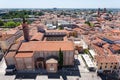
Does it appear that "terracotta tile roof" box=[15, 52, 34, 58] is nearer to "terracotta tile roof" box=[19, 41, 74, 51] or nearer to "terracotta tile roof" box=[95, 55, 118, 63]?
"terracotta tile roof" box=[19, 41, 74, 51]

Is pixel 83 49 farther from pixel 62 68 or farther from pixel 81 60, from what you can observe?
pixel 62 68

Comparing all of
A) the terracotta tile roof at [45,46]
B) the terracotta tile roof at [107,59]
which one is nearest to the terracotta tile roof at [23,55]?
the terracotta tile roof at [45,46]

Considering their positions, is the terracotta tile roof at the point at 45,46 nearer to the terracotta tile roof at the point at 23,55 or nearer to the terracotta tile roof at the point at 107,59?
the terracotta tile roof at the point at 23,55

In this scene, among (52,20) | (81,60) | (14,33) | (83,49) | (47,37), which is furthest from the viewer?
(52,20)

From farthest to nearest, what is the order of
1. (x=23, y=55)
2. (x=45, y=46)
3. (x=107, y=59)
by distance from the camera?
(x=45, y=46) → (x=107, y=59) → (x=23, y=55)

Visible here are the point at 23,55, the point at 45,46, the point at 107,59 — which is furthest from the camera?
the point at 45,46

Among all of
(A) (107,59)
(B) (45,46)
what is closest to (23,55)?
(B) (45,46)

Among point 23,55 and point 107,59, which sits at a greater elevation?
point 23,55

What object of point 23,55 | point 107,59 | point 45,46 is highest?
point 45,46

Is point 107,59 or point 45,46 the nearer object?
point 107,59

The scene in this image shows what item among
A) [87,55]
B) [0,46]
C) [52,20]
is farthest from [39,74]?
[52,20]

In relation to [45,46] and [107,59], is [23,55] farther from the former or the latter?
[107,59]
